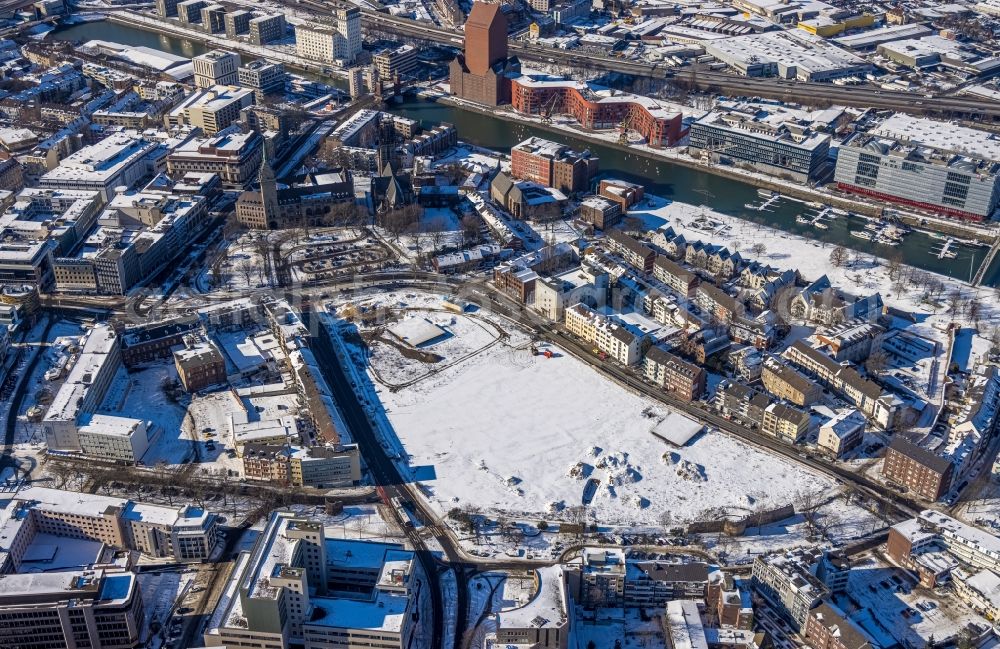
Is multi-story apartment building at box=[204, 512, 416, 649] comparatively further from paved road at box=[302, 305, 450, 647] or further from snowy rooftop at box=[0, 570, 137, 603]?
snowy rooftop at box=[0, 570, 137, 603]

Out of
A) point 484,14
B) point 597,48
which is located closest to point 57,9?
point 484,14

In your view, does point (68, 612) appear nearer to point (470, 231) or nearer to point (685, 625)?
point (685, 625)

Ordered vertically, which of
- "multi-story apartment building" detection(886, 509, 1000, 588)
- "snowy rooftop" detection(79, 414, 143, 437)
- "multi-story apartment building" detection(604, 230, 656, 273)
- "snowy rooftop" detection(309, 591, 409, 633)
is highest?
"multi-story apartment building" detection(604, 230, 656, 273)

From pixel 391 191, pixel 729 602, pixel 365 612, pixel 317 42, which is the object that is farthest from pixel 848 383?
pixel 317 42

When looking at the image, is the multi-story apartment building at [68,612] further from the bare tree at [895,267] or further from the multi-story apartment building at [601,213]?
the bare tree at [895,267]

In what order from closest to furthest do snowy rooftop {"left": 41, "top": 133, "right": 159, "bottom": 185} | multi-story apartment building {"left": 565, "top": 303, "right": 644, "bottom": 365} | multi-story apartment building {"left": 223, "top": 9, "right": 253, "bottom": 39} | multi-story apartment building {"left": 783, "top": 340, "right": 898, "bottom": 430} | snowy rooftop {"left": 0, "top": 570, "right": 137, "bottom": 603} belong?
1. snowy rooftop {"left": 0, "top": 570, "right": 137, "bottom": 603}
2. multi-story apartment building {"left": 783, "top": 340, "right": 898, "bottom": 430}
3. multi-story apartment building {"left": 565, "top": 303, "right": 644, "bottom": 365}
4. snowy rooftop {"left": 41, "top": 133, "right": 159, "bottom": 185}
5. multi-story apartment building {"left": 223, "top": 9, "right": 253, "bottom": 39}

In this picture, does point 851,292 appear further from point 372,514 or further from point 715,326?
point 372,514

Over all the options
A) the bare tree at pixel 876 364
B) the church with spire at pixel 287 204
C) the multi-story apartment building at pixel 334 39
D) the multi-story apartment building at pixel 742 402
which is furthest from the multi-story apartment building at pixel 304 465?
the multi-story apartment building at pixel 334 39

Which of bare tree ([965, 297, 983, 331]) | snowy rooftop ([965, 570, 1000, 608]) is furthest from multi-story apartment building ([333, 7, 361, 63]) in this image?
snowy rooftop ([965, 570, 1000, 608])
